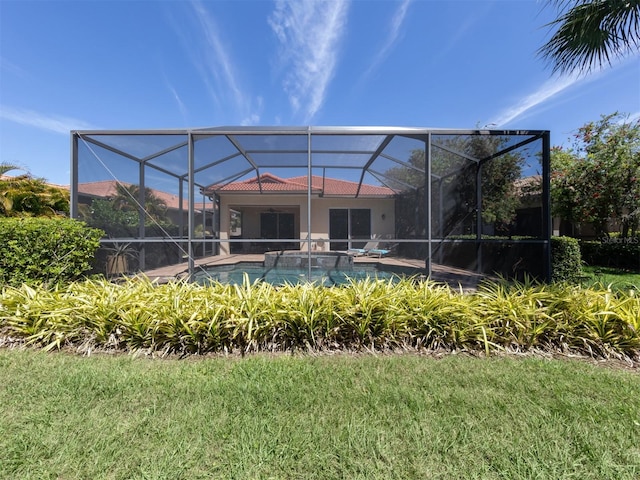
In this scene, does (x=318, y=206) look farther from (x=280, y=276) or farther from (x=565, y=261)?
(x=565, y=261)

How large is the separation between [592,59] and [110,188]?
402 inches

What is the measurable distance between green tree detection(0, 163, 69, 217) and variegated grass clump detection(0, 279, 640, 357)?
7.34m

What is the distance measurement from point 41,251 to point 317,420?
5.70 m

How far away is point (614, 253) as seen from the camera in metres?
9.79

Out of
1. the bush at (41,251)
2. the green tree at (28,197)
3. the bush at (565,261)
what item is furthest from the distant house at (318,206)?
the bush at (41,251)

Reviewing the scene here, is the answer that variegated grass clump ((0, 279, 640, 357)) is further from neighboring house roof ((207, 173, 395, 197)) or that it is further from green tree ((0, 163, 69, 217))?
neighboring house roof ((207, 173, 395, 197))

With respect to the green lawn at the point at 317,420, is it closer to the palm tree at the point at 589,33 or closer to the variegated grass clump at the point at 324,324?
the variegated grass clump at the point at 324,324

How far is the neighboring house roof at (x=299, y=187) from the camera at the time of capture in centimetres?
1179

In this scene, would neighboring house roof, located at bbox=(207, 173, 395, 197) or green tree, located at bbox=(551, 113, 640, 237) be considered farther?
neighboring house roof, located at bbox=(207, 173, 395, 197)

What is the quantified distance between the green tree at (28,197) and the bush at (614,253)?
19.9 metres

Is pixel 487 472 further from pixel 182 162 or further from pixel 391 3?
pixel 391 3

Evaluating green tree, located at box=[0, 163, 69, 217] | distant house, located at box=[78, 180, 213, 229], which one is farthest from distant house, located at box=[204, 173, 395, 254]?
green tree, located at box=[0, 163, 69, 217]

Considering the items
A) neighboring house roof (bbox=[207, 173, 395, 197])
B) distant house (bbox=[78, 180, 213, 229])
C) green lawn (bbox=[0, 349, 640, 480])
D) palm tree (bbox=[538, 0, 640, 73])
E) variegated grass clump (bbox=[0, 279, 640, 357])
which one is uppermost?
palm tree (bbox=[538, 0, 640, 73])

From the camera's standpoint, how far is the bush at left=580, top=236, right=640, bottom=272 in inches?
363
